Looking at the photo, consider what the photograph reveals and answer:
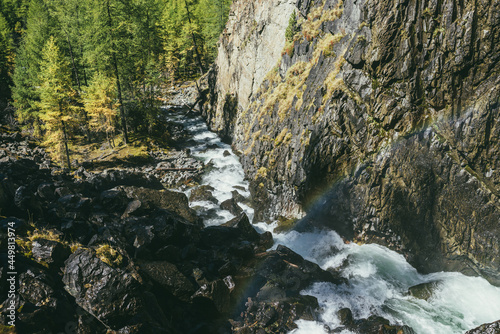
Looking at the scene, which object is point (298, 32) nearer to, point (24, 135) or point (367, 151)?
point (367, 151)

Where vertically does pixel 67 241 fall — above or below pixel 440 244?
above

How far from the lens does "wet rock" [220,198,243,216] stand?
25898 millimetres

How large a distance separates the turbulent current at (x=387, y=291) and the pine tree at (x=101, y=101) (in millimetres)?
26244

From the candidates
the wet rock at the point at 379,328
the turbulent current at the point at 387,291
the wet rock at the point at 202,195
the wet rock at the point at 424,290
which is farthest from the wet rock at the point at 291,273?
the wet rock at the point at 202,195

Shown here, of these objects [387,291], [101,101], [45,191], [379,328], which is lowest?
[387,291]

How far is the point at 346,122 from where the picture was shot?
767 inches

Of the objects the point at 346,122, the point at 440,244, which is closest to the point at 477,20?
the point at 346,122

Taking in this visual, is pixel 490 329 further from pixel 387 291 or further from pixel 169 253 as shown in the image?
pixel 169 253

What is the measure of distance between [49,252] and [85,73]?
4186 cm

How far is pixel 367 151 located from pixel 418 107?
3998 millimetres

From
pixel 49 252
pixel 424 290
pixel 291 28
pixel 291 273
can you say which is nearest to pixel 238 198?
pixel 291 273

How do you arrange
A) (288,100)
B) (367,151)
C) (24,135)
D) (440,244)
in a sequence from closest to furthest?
(440,244) → (367,151) → (288,100) → (24,135)

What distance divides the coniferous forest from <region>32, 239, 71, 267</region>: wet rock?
78.7ft

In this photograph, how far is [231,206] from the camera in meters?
26.2
